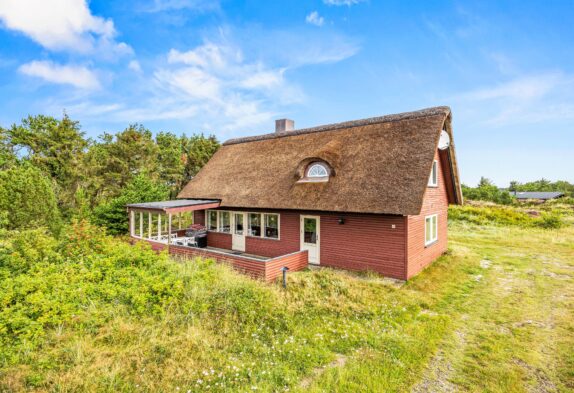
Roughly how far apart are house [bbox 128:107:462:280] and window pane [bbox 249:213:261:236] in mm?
49

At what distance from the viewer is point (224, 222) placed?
1490 cm

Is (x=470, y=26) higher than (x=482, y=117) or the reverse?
higher

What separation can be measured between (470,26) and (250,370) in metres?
14.9

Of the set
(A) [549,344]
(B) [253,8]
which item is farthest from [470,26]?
(A) [549,344]

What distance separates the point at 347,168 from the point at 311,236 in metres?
3.20

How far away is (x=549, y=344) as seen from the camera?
18.7ft

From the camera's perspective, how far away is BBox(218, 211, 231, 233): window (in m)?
14.8

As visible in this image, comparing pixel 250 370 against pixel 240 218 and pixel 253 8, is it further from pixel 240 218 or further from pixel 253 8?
pixel 253 8

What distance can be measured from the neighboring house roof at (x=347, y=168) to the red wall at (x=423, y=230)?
2.34ft

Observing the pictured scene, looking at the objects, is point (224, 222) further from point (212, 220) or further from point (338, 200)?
point (338, 200)

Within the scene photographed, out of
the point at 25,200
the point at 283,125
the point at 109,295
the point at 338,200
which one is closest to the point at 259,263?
the point at 338,200

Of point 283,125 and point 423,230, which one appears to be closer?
point 423,230

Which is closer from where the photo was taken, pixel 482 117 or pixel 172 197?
pixel 482 117

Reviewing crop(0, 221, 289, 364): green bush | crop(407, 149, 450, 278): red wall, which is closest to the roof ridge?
crop(407, 149, 450, 278): red wall
